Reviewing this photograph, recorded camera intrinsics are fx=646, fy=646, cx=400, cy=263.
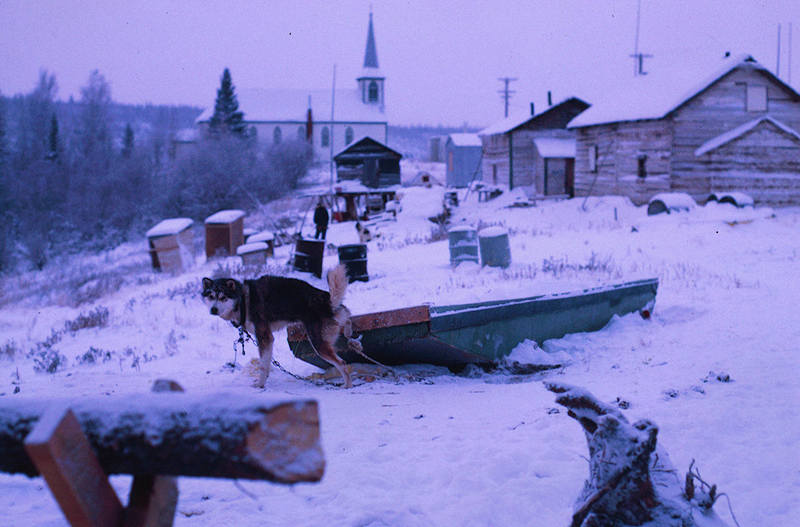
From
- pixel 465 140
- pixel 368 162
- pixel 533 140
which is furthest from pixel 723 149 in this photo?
pixel 465 140

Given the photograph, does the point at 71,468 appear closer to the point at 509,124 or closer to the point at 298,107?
the point at 509,124

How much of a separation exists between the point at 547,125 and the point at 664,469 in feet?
125

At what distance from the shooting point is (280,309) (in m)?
7.00

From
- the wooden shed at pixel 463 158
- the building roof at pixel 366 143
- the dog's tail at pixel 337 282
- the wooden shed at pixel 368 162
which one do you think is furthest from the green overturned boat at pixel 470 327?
the wooden shed at pixel 463 158

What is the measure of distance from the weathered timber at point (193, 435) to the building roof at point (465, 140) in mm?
57658

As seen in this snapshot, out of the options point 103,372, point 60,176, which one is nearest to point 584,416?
point 103,372

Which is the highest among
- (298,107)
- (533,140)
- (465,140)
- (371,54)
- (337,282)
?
(371,54)

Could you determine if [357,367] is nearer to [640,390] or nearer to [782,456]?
[640,390]

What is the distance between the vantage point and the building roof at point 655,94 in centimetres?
2627

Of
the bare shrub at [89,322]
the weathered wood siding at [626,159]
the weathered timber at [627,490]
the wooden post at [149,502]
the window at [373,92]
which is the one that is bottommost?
the bare shrub at [89,322]

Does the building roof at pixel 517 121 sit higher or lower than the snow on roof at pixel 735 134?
higher

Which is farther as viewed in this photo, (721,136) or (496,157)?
(496,157)

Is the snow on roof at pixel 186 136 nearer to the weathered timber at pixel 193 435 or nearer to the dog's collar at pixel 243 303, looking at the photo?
the dog's collar at pixel 243 303

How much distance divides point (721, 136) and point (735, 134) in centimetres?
57
